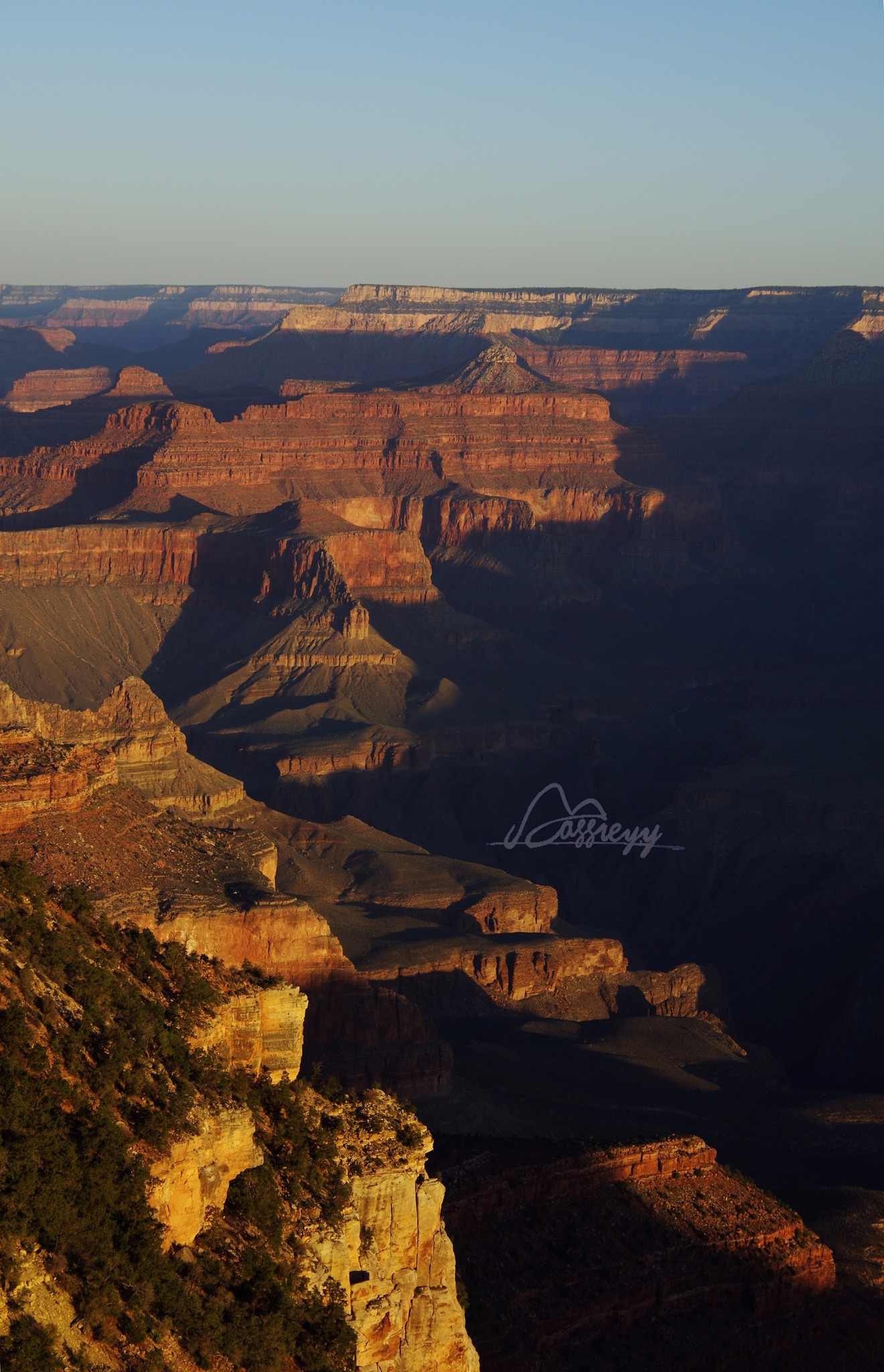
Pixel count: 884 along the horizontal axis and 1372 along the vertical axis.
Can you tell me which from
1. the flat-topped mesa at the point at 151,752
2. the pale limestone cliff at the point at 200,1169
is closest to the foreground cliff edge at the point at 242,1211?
the pale limestone cliff at the point at 200,1169

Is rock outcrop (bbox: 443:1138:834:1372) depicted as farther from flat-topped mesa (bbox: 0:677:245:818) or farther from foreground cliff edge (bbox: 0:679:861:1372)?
flat-topped mesa (bbox: 0:677:245:818)

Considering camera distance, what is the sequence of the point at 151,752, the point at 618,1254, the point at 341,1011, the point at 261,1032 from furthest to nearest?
the point at 151,752 → the point at 341,1011 → the point at 618,1254 → the point at 261,1032

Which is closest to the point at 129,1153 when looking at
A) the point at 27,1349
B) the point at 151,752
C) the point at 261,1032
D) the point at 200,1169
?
the point at 200,1169

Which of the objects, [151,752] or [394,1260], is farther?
[151,752]

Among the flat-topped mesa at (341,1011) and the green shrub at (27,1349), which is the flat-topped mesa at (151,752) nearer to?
the flat-topped mesa at (341,1011)

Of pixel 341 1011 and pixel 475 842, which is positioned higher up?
pixel 341 1011

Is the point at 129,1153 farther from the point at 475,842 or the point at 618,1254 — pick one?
the point at 475,842
